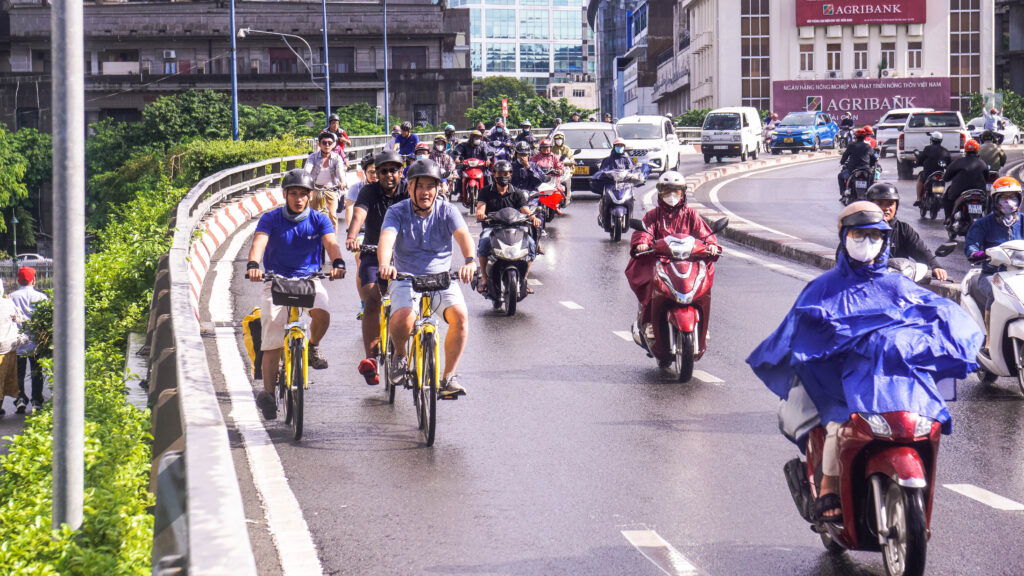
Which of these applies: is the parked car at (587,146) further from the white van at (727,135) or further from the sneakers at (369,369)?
the sneakers at (369,369)

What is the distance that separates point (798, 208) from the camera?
95.4ft

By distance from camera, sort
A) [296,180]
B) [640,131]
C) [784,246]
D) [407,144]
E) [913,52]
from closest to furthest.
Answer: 1. [296,180]
2. [784,246]
3. [407,144]
4. [640,131]
5. [913,52]

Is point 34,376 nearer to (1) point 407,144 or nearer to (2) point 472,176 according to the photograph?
(1) point 407,144

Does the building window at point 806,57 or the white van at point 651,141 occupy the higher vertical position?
the building window at point 806,57

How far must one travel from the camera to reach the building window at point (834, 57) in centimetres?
9550

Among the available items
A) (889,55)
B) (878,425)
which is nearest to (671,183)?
(878,425)

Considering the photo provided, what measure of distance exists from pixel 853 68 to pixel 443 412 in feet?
297

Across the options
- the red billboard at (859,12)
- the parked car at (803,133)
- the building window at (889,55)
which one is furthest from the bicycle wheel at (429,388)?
the building window at (889,55)

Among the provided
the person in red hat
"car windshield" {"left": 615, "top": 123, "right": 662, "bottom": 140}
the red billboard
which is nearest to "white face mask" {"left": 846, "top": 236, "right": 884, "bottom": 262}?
the person in red hat

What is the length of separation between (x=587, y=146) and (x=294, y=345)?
25371 mm

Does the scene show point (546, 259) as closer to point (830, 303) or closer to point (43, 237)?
point (830, 303)

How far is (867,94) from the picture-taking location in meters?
91.7

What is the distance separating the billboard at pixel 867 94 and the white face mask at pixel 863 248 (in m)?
88.3

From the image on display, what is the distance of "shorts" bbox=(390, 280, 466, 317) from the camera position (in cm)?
864
